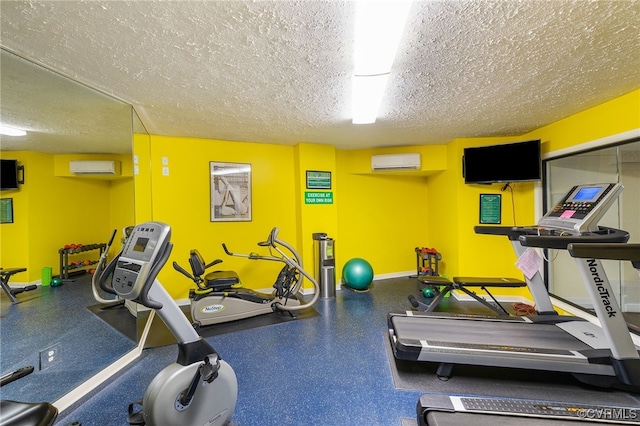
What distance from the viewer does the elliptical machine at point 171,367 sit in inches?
50.2

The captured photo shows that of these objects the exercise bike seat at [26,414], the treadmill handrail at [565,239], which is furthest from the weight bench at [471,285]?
the exercise bike seat at [26,414]

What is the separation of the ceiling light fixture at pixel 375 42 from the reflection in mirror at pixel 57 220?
6.98ft

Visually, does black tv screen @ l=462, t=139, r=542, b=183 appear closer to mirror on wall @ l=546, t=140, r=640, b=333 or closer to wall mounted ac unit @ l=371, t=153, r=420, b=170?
mirror on wall @ l=546, t=140, r=640, b=333

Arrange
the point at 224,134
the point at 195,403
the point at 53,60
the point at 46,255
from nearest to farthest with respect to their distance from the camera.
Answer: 1. the point at 195,403
2. the point at 53,60
3. the point at 46,255
4. the point at 224,134

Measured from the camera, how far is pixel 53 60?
5.67 ft

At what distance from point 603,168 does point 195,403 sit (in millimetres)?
4456

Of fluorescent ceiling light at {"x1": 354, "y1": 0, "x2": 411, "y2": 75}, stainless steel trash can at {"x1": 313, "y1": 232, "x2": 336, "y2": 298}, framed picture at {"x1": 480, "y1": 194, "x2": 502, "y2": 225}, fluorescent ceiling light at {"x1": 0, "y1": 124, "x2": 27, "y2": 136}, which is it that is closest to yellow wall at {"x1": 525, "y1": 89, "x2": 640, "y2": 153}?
framed picture at {"x1": 480, "y1": 194, "x2": 502, "y2": 225}

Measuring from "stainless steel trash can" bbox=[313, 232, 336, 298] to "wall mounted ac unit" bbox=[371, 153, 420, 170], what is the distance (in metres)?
1.54

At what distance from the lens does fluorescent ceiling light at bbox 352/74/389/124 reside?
2.00m

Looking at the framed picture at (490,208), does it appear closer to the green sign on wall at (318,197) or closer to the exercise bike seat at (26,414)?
the green sign on wall at (318,197)

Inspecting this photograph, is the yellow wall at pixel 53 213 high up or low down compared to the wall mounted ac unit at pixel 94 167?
down

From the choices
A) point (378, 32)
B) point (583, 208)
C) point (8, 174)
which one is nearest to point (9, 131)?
point (8, 174)

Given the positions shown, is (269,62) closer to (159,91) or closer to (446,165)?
(159,91)

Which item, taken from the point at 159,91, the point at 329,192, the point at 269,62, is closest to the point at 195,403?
the point at 269,62
